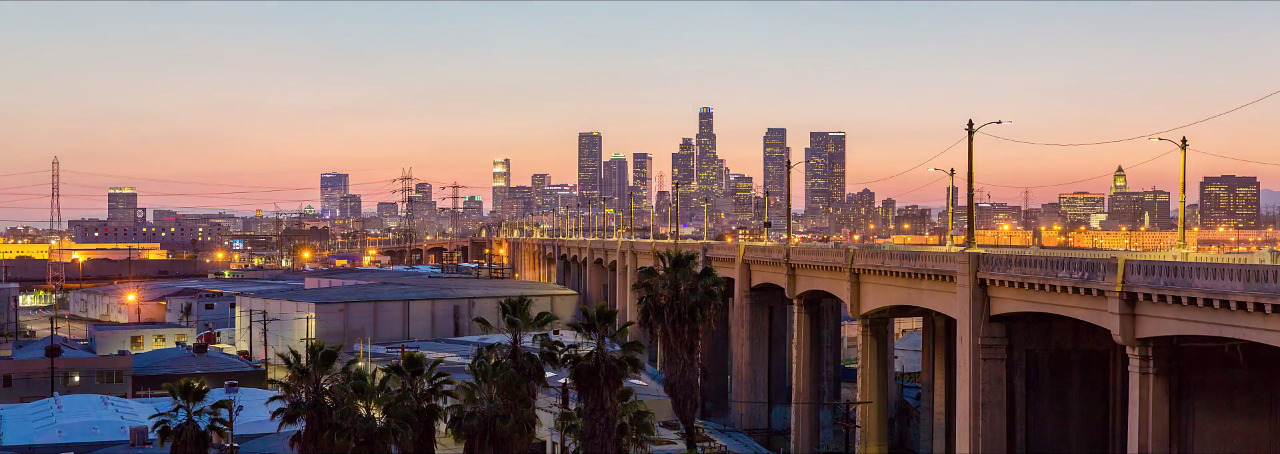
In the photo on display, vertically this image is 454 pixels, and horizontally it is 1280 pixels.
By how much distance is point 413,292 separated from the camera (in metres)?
92.1

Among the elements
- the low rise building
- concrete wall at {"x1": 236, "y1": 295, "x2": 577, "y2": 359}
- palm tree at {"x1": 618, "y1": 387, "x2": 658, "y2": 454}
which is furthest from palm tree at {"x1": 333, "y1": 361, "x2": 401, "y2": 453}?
the low rise building

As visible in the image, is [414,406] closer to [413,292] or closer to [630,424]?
[630,424]

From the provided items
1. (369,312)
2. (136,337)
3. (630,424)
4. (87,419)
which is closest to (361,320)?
(369,312)

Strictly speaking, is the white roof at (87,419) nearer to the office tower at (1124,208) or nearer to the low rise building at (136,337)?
the low rise building at (136,337)

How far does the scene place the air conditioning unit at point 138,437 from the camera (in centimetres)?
4522

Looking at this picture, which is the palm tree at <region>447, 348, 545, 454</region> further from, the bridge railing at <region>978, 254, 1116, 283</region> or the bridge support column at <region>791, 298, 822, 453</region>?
the bridge support column at <region>791, 298, 822, 453</region>

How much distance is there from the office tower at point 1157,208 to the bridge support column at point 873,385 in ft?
382

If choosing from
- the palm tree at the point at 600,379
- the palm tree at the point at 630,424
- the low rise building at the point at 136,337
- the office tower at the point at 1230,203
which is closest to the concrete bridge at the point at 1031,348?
the palm tree at the point at 630,424

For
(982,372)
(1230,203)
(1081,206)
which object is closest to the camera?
(982,372)

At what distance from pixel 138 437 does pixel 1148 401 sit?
126ft

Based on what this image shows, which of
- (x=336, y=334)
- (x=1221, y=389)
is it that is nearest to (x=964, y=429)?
(x=1221, y=389)

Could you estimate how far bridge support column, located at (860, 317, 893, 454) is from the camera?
51.4 meters

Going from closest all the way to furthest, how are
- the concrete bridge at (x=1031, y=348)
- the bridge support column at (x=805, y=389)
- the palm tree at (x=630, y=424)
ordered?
the concrete bridge at (x=1031, y=348), the palm tree at (x=630, y=424), the bridge support column at (x=805, y=389)

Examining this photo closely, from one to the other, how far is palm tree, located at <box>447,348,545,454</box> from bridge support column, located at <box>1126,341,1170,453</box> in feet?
62.1
